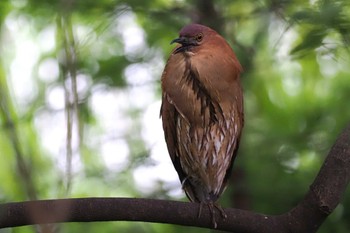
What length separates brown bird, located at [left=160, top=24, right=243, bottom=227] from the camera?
4766mm

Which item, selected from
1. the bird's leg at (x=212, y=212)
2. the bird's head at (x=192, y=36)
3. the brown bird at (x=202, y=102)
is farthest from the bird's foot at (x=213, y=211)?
the bird's head at (x=192, y=36)

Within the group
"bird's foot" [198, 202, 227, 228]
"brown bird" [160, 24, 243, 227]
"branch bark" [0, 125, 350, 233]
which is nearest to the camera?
"branch bark" [0, 125, 350, 233]

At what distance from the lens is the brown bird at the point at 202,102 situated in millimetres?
4766

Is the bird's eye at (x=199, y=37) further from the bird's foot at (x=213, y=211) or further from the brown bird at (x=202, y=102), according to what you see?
the bird's foot at (x=213, y=211)

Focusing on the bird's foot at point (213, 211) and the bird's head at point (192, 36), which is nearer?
the bird's foot at point (213, 211)

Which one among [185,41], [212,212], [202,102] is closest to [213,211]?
[212,212]

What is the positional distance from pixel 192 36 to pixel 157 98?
5.86 ft

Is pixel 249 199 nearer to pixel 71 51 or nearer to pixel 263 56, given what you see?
pixel 263 56

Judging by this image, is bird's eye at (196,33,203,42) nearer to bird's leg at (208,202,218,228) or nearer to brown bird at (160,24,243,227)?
brown bird at (160,24,243,227)

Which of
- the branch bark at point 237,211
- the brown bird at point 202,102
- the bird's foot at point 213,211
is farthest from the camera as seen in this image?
the brown bird at point 202,102

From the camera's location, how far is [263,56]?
6512mm

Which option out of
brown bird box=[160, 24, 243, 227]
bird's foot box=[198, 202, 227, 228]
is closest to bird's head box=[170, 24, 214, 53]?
brown bird box=[160, 24, 243, 227]

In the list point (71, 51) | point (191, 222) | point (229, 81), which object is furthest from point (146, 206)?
point (71, 51)

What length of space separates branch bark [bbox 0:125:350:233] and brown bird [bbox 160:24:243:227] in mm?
563
